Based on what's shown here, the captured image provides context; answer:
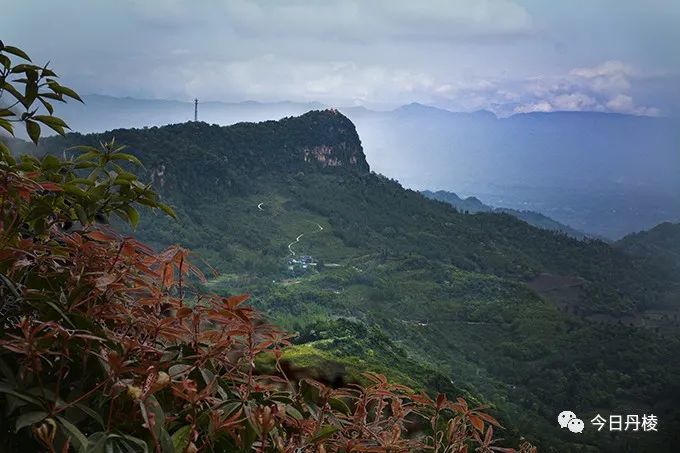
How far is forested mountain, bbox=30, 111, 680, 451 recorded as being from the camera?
1773cm

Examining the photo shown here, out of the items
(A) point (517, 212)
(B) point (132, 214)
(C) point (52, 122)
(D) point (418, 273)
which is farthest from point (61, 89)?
(A) point (517, 212)

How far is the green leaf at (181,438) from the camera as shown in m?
0.51

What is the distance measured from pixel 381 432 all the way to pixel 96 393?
26 centimetres

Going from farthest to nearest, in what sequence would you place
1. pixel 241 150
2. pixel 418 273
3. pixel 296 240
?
pixel 241 150, pixel 296 240, pixel 418 273

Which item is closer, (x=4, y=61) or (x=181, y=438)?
(x=181, y=438)

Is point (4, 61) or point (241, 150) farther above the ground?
point (241, 150)

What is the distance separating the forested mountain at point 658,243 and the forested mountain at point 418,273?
6.68 meters

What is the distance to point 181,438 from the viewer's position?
52 cm

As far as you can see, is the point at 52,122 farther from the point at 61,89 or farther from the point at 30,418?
the point at 30,418

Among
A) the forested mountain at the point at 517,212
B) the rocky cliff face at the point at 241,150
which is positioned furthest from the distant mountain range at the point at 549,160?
the rocky cliff face at the point at 241,150

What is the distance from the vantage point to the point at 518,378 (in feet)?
61.6

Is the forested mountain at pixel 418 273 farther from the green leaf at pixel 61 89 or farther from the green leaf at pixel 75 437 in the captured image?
the green leaf at pixel 75 437

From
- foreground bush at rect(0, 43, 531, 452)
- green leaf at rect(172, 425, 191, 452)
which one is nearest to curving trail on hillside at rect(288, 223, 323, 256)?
foreground bush at rect(0, 43, 531, 452)

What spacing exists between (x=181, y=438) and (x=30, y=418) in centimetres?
11
